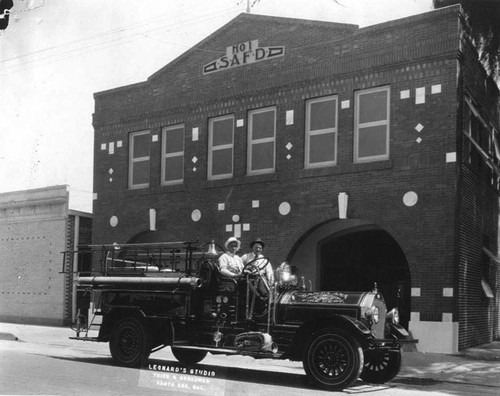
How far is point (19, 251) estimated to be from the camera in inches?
967

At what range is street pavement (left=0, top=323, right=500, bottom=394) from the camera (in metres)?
11.4

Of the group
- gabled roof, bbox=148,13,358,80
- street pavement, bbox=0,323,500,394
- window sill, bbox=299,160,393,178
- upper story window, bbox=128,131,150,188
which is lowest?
street pavement, bbox=0,323,500,394

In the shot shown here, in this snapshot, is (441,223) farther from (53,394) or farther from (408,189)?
(53,394)

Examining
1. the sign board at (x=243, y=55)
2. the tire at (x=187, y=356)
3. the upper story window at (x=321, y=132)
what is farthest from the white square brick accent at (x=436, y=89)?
the tire at (x=187, y=356)

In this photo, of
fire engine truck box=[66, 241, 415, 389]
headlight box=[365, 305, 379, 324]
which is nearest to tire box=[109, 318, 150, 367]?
fire engine truck box=[66, 241, 415, 389]

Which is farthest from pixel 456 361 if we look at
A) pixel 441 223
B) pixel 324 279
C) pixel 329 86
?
pixel 329 86

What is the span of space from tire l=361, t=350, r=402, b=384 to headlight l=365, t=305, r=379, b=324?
1.95 ft

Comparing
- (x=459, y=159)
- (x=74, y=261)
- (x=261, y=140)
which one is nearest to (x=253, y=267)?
(x=459, y=159)

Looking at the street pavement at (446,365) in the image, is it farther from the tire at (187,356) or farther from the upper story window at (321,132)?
the upper story window at (321,132)

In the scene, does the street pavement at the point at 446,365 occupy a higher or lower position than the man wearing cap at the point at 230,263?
lower

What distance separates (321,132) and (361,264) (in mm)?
3945

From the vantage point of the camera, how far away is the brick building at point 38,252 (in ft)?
76.4

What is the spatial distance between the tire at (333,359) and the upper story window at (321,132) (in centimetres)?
769

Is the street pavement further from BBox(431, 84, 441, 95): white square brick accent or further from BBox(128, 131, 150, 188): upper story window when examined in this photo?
BBox(431, 84, 441, 95): white square brick accent
